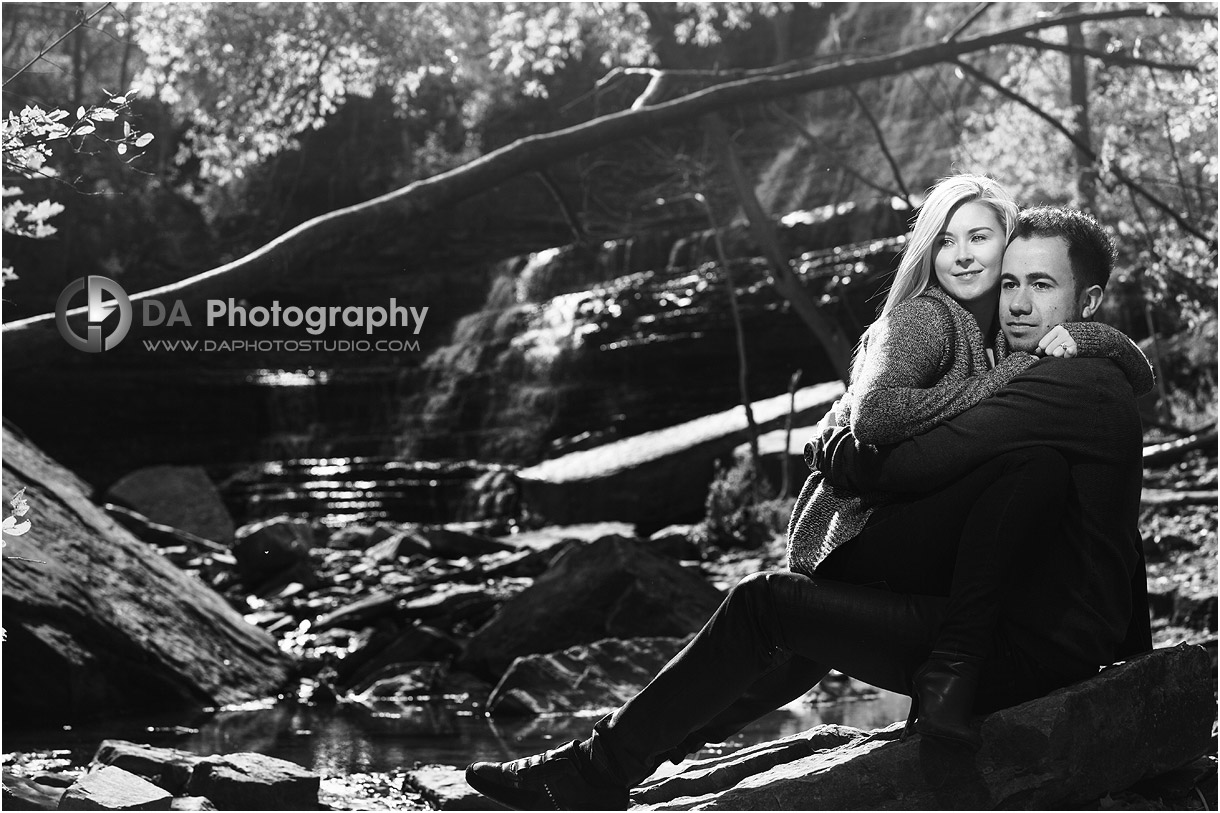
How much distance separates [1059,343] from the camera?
2533 millimetres

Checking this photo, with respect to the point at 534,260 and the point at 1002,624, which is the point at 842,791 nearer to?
the point at 1002,624

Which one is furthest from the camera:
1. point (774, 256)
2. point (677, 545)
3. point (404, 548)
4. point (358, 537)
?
point (358, 537)

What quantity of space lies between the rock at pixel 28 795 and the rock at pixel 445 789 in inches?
44.3

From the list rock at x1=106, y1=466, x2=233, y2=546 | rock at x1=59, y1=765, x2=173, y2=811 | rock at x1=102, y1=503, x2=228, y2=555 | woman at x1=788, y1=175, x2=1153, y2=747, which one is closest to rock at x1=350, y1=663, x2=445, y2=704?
rock at x1=59, y1=765, x2=173, y2=811

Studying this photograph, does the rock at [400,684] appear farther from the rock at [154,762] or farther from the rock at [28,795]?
the rock at [28,795]

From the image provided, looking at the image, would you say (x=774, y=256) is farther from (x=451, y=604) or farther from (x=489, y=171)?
(x=451, y=604)

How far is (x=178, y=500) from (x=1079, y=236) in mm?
11030

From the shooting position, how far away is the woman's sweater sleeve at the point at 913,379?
99.2 inches

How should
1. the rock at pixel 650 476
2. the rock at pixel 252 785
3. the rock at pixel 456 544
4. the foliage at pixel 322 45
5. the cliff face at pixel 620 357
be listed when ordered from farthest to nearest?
the cliff face at pixel 620 357, the rock at pixel 650 476, the rock at pixel 456 544, the foliage at pixel 322 45, the rock at pixel 252 785

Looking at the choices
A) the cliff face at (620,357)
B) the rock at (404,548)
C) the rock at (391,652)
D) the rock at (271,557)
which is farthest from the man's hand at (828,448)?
the cliff face at (620,357)

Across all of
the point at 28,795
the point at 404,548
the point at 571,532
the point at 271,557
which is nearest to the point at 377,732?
the point at 28,795

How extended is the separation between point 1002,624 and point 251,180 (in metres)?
19.5

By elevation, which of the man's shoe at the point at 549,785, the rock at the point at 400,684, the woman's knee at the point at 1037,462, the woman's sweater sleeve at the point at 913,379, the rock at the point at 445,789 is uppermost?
the woman's sweater sleeve at the point at 913,379

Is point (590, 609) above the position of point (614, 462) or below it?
below
